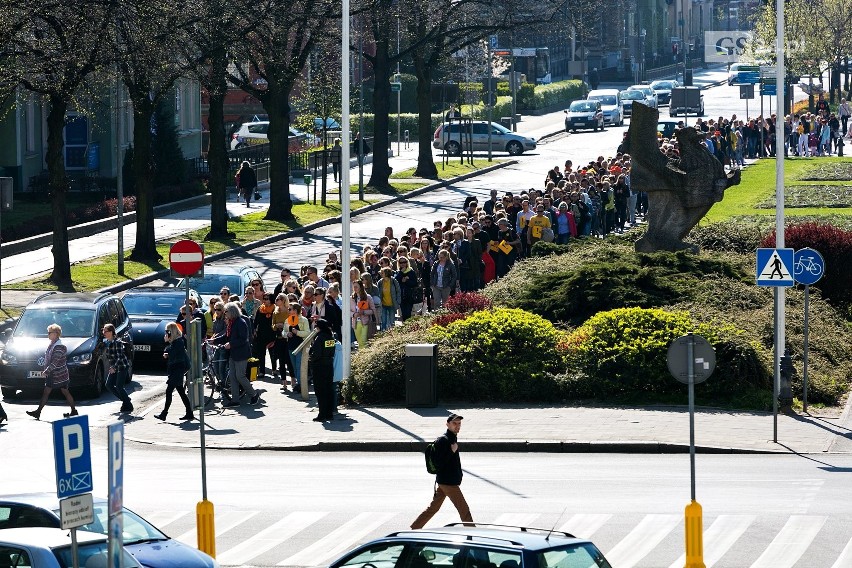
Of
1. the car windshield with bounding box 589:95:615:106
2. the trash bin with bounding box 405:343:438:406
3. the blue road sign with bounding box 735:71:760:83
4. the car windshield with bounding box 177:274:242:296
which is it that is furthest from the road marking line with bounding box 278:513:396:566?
the car windshield with bounding box 589:95:615:106

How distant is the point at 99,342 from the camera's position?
27594mm

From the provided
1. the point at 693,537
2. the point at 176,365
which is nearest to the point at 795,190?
the point at 176,365

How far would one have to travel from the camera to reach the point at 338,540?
16.7 m

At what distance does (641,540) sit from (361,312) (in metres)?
12.6

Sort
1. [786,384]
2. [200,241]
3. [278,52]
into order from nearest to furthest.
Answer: [786,384], [200,241], [278,52]

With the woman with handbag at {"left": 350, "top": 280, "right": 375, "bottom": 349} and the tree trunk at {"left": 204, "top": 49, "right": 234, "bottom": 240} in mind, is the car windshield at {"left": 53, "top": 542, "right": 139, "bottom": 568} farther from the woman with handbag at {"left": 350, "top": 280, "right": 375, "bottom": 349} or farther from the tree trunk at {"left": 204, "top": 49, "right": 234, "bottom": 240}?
the tree trunk at {"left": 204, "top": 49, "right": 234, "bottom": 240}

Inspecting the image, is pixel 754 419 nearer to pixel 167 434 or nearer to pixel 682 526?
pixel 682 526

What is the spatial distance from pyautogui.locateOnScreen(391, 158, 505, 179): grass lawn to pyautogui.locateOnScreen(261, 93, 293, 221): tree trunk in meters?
14.0

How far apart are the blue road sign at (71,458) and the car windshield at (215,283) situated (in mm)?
19594

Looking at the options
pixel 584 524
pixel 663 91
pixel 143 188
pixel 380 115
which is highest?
pixel 663 91

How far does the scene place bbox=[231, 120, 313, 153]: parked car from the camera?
7456cm

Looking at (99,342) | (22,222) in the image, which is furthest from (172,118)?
(99,342)

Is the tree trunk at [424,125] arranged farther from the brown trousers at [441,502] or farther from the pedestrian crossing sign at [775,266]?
the brown trousers at [441,502]

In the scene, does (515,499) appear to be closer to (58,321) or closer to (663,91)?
(58,321)
